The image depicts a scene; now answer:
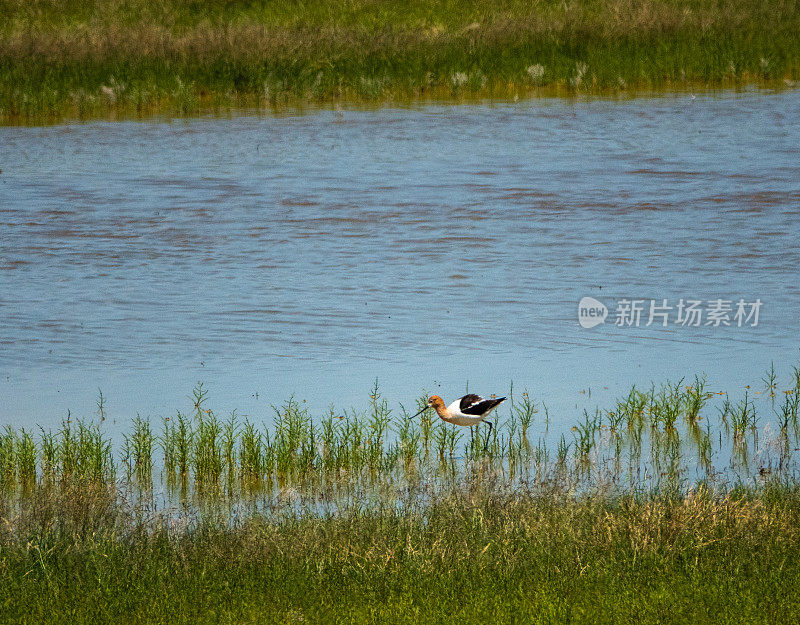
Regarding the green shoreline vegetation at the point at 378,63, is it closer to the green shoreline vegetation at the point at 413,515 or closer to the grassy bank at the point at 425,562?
the green shoreline vegetation at the point at 413,515

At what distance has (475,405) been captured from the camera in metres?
7.88

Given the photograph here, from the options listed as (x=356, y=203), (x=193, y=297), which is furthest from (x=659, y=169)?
(x=193, y=297)

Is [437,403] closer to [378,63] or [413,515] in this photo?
[413,515]

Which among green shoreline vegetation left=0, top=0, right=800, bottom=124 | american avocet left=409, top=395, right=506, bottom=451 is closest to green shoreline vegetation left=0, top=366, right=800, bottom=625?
american avocet left=409, top=395, right=506, bottom=451

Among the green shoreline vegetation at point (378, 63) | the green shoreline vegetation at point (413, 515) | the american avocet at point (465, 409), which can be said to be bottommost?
the green shoreline vegetation at point (413, 515)

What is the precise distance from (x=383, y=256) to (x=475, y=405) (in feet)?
17.1

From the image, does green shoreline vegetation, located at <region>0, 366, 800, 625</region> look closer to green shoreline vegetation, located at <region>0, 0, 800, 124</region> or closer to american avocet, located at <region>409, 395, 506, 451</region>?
american avocet, located at <region>409, 395, 506, 451</region>

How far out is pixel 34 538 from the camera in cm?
652

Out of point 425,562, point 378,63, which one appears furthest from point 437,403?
point 378,63

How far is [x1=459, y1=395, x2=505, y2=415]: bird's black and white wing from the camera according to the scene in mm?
7879

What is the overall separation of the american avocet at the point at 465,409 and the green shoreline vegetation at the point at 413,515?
28 cm

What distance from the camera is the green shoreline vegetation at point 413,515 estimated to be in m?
5.78

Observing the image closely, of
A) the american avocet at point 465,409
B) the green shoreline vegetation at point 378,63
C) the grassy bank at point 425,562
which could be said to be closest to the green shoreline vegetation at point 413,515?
the grassy bank at point 425,562

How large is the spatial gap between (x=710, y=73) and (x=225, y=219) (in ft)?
46.8
